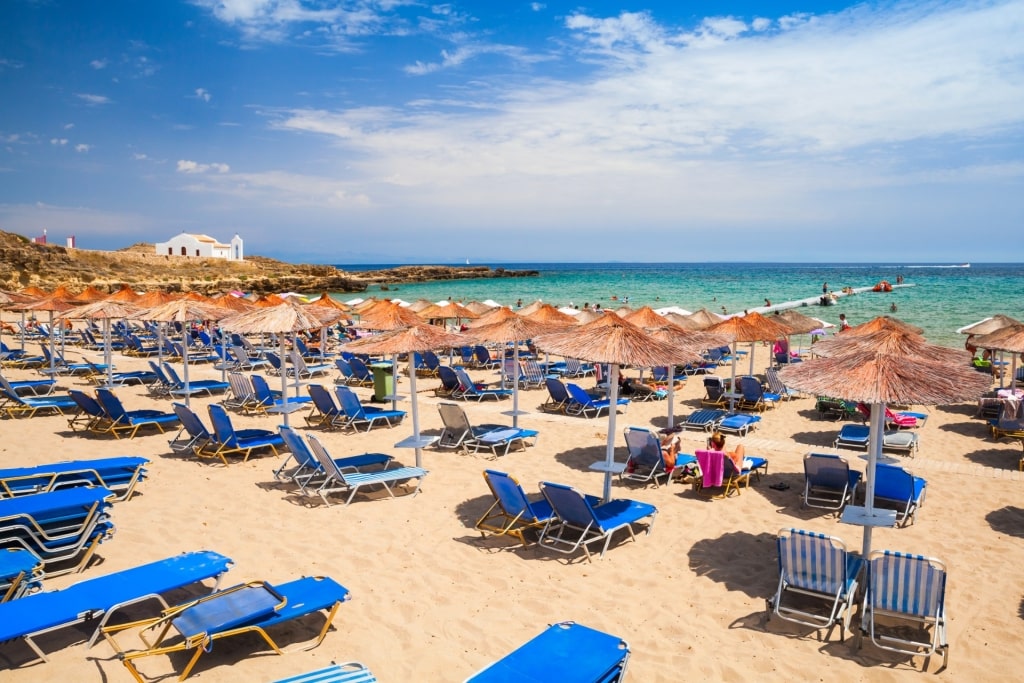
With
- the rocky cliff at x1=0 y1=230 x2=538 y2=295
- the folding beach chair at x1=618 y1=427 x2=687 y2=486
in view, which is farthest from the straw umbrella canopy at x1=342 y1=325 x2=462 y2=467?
the rocky cliff at x1=0 y1=230 x2=538 y2=295

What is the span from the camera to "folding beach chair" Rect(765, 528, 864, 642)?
5.06m

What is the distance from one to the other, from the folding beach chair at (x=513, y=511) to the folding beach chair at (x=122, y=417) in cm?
673

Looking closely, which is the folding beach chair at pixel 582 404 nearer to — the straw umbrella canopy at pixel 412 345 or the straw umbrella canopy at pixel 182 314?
the straw umbrella canopy at pixel 412 345

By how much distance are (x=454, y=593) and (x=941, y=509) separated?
5.81m

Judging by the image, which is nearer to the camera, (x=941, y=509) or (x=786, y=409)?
(x=941, y=509)

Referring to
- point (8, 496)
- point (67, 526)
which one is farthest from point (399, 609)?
point (8, 496)

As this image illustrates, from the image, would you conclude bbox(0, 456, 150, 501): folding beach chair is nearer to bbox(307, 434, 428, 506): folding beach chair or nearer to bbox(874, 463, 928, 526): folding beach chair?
bbox(307, 434, 428, 506): folding beach chair

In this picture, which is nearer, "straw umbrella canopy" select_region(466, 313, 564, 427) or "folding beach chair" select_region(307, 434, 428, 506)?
"folding beach chair" select_region(307, 434, 428, 506)

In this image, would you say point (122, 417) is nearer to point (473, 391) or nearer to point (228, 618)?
point (473, 391)

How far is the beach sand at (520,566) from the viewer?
4.60 m

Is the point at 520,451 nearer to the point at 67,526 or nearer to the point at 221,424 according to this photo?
the point at 221,424

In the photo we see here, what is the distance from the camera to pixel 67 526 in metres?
6.00

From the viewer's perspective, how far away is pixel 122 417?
10719 mm

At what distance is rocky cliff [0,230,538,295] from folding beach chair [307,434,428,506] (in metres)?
30.4
